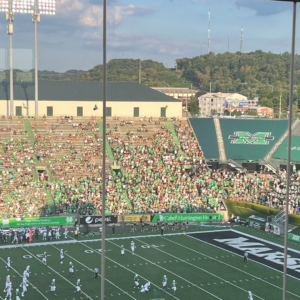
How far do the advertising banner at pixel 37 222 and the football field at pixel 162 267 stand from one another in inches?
90.1

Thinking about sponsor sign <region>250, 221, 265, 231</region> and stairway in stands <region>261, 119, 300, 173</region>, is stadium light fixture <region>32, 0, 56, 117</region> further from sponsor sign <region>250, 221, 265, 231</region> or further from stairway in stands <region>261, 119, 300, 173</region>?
sponsor sign <region>250, 221, 265, 231</region>

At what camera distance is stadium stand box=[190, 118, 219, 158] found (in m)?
37.6

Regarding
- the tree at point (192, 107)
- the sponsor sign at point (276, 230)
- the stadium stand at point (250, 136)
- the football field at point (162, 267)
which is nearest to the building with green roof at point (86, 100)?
the stadium stand at point (250, 136)

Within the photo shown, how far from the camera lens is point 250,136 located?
38.7 m

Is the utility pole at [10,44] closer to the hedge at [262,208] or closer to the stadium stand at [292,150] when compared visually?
the hedge at [262,208]

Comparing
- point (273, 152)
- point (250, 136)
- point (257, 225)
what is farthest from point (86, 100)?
point (257, 225)

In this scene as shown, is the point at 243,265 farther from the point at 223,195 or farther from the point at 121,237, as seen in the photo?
the point at 223,195

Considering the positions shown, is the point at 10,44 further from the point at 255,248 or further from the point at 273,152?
the point at 255,248

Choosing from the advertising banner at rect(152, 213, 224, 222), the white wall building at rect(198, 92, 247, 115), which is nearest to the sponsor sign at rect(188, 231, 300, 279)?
the advertising banner at rect(152, 213, 224, 222)

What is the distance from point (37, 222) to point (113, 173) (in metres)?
6.84

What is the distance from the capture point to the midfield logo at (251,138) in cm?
3838

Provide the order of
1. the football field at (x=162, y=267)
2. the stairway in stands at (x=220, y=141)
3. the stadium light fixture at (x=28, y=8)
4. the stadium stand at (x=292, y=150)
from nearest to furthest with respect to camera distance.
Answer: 1. the football field at (x=162, y=267)
2. the stadium stand at (x=292, y=150)
3. the stadium light fixture at (x=28, y=8)
4. the stairway in stands at (x=220, y=141)

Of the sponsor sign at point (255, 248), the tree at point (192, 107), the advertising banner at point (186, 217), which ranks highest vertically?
the tree at point (192, 107)

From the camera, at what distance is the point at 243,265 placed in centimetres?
2239
